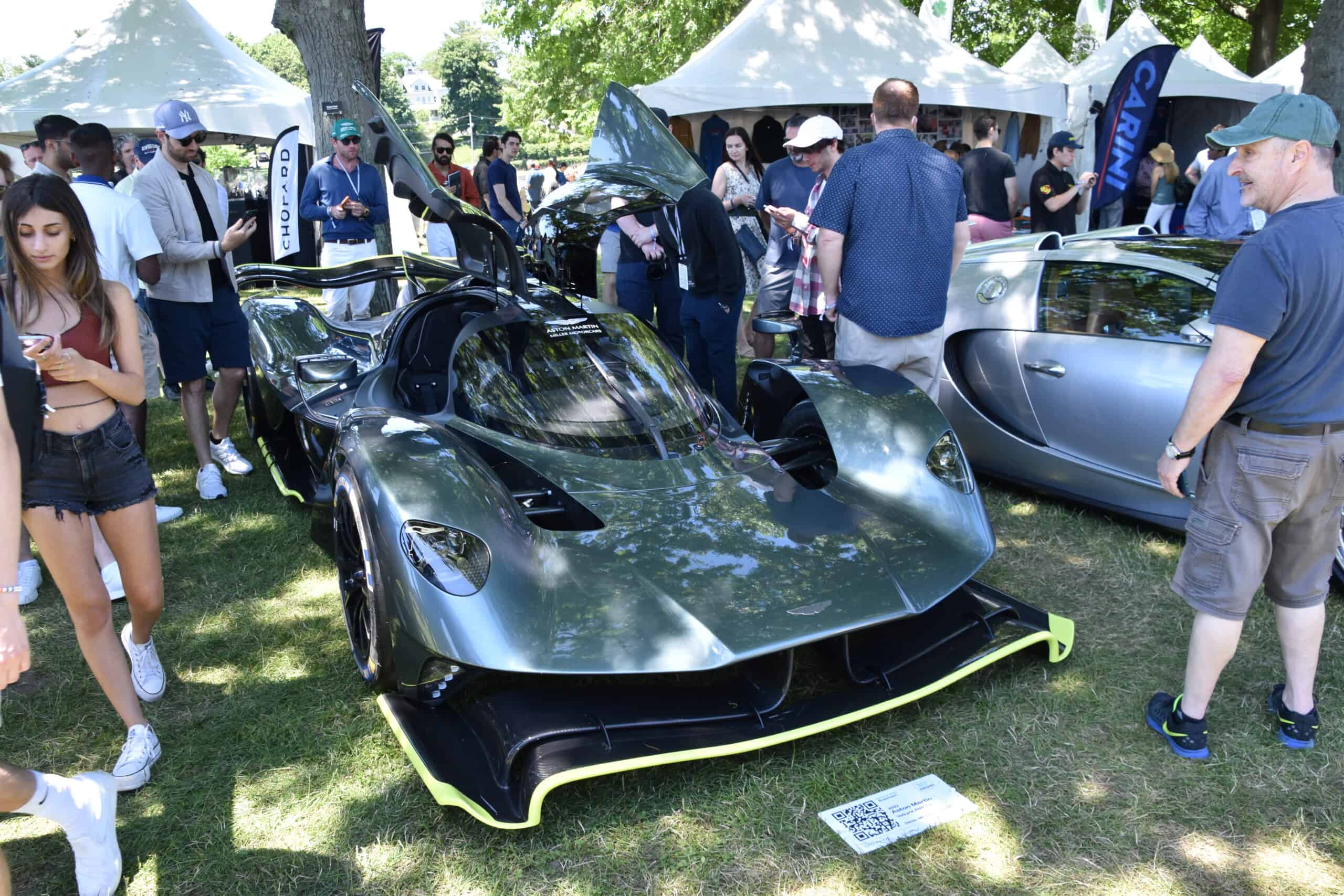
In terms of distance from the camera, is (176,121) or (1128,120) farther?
(1128,120)

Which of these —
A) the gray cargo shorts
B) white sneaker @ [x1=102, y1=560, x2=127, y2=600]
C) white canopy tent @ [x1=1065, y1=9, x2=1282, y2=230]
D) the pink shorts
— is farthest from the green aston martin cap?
white canopy tent @ [x1=1065, y1=9, x2=1282, y2=230]

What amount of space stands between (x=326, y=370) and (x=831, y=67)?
10122 mm

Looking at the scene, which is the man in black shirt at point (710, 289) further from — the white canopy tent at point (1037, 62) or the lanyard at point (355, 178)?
the white canopy tent at point (1037, 62)

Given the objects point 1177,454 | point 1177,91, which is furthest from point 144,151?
point 1177,91

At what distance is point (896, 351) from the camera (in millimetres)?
4363

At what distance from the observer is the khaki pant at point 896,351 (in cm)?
436

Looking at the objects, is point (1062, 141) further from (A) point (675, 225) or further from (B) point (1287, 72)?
(B) point (1287, 72)

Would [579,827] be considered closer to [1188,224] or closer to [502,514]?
[502,514]

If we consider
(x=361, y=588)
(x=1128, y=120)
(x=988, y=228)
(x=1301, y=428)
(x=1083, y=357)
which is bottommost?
(x=361, y=588)

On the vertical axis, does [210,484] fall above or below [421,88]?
below

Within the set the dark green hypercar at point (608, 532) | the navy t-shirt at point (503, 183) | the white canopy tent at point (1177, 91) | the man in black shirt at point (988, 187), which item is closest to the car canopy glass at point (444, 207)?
the dark green hypercar at point (608, 532)

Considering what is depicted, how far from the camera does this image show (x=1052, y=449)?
14.5 feet

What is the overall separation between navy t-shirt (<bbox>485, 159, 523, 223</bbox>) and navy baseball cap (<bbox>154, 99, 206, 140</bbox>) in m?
5.91

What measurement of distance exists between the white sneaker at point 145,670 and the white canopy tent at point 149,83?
11.7 metres
